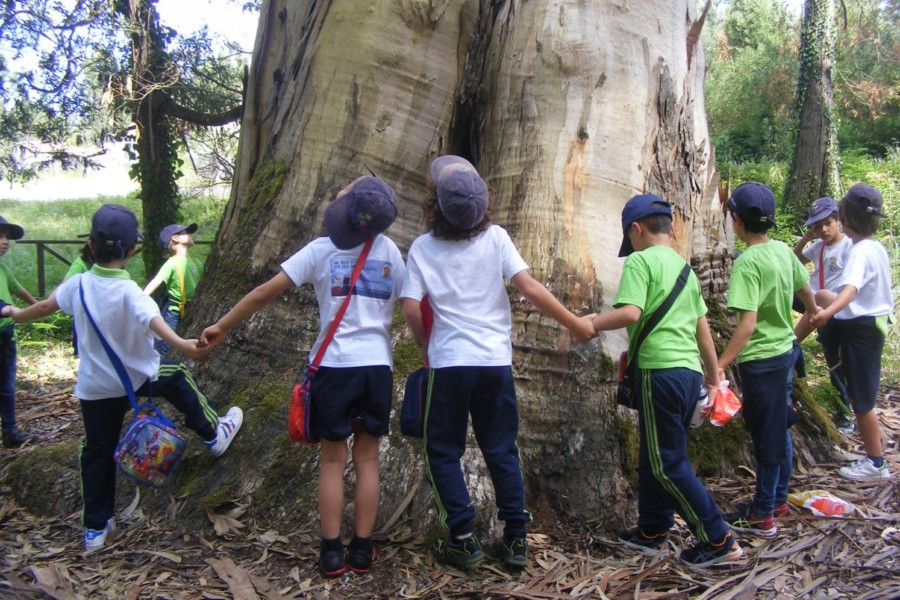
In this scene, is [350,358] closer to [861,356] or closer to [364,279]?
[364,279]

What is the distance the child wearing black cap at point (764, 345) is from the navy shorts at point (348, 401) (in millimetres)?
1707

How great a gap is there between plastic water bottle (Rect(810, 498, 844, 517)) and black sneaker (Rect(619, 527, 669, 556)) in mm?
987

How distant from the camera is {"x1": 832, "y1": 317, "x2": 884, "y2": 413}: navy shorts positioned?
461 cm

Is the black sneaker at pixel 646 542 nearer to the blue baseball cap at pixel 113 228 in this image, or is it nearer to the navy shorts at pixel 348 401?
the navy shorts at pixel 348 401

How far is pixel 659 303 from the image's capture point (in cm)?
337

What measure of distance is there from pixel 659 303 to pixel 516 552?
1.29 meters

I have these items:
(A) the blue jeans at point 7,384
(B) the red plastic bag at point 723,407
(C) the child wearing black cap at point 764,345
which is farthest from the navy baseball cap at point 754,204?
(A) the blue jeans at point 7,384

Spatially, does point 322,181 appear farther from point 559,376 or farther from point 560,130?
point 559,376

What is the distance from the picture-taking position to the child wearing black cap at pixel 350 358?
3.23 metres

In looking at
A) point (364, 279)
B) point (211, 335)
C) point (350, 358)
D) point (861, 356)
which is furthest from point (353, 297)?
point (861, 356)

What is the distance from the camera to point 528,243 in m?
4.16

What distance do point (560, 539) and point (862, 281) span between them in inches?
103

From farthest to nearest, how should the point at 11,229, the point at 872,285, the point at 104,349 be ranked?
the point at 11,229 < the point at 872,285 < the point at 104,349

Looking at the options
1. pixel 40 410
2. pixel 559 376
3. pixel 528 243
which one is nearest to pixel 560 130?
pixel 528 243
